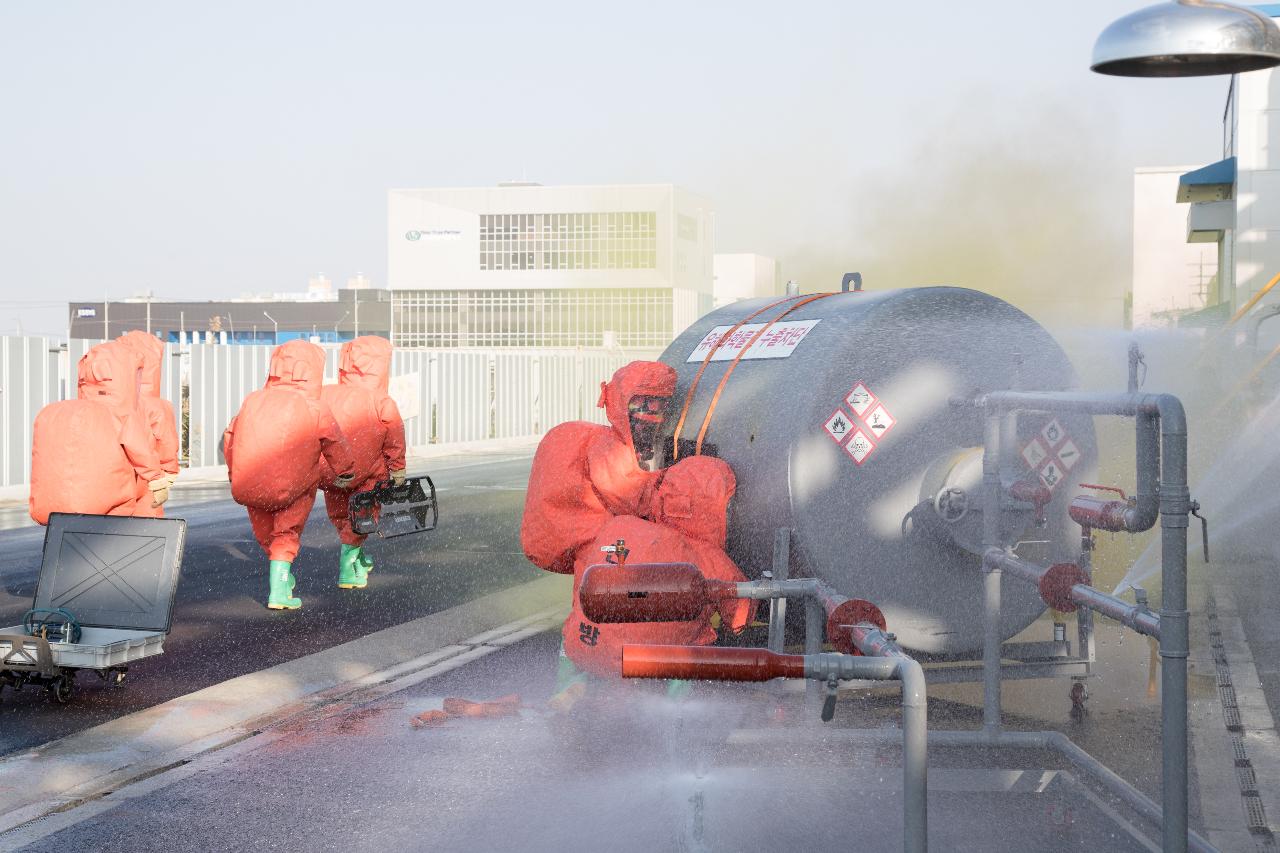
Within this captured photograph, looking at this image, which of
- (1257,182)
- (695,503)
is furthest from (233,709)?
(1257,182)

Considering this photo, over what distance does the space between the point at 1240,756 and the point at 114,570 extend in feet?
17.8

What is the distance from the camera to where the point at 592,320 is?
95062 millimetres

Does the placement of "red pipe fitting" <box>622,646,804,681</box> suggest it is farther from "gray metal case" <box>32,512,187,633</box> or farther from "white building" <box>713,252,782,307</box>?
"white building" <box>713,252,782,307</box>

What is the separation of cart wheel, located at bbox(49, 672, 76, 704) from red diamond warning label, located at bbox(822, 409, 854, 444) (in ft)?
12.6

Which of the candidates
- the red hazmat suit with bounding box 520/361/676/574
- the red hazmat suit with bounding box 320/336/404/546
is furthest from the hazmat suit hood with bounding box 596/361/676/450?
the red hazmat suit with bounding box 320/336/404/546

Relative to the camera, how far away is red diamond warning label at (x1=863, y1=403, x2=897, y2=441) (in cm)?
682

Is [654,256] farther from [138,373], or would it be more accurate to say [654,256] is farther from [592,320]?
[138,373]

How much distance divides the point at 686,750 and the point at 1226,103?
24.5 meters

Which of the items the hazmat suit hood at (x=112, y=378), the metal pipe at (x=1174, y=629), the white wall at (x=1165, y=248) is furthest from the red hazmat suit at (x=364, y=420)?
the white wall at (x=1165, y=248)

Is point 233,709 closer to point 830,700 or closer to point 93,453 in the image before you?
point 93,453

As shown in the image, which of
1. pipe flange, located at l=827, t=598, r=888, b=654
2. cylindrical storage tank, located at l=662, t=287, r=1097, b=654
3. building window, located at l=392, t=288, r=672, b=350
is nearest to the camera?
pipe flange, located at l=827, t=598, r=888, b=654

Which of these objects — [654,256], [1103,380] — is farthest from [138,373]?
[654,256]

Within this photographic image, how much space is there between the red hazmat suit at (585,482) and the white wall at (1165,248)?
29.0 metres

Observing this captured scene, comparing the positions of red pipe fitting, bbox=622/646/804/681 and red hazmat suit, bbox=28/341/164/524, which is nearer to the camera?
red pipe fitting, bbox=622/646/804/681
